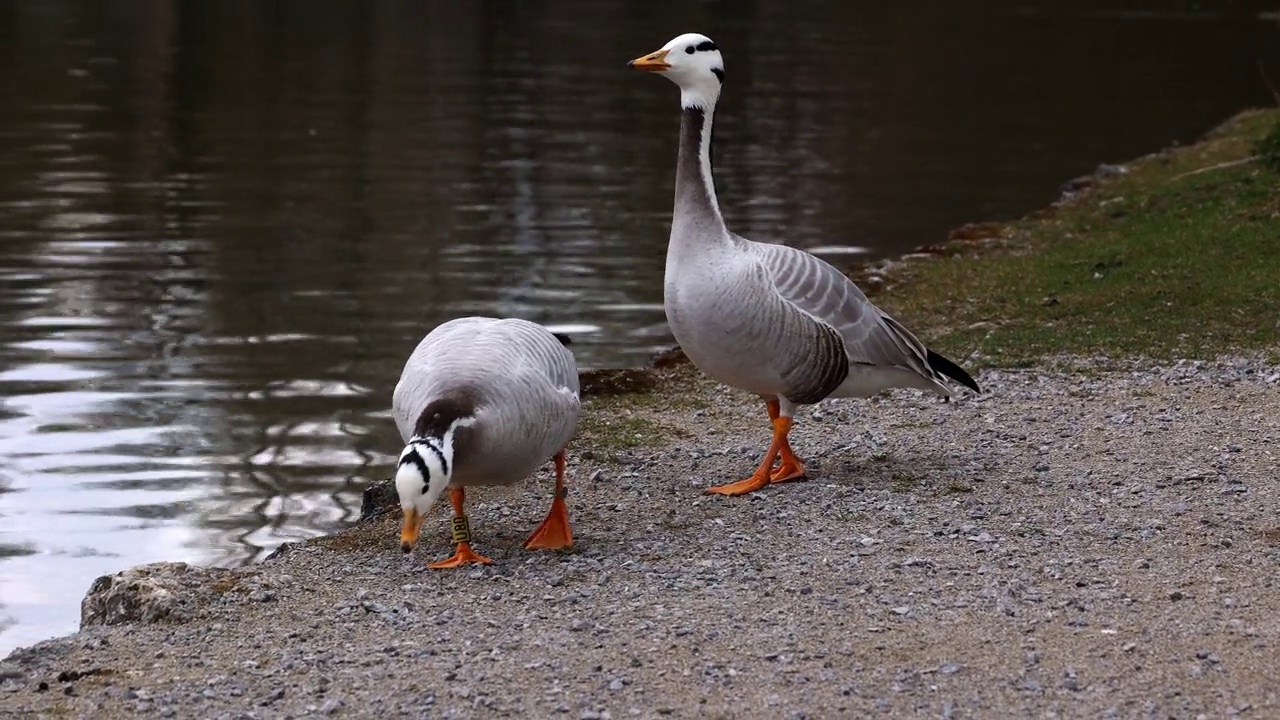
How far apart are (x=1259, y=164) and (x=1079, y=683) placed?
16388mm

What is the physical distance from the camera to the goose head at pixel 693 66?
9.84 m

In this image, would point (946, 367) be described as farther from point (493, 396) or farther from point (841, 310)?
point (493, 396)

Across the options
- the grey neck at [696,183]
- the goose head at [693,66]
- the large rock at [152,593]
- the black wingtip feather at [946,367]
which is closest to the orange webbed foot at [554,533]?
the large rock at [152,593]

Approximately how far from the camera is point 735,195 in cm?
2658

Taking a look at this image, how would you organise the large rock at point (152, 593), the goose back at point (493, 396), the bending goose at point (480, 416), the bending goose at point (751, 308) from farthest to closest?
the bending goose at point (751, 308) → the large rock at point (152, 593) → the goose back at point (493, 396) → the bending goose at point (480, 416)

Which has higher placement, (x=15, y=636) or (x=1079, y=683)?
(x=1079, y=683)

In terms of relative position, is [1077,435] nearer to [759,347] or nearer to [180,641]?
[759,347]

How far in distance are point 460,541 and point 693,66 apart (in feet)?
10.7

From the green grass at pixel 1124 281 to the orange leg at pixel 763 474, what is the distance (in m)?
4.27

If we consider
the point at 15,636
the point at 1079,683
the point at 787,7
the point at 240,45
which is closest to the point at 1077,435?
the point at 1079,683

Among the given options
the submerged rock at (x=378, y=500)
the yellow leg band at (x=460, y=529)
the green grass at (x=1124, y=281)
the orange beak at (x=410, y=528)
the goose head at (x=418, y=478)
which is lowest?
the submerged rock at (x=378, y=500)

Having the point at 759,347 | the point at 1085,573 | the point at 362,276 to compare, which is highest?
the point at 759,347

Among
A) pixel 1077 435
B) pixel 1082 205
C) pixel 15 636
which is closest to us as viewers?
pixel 15 636

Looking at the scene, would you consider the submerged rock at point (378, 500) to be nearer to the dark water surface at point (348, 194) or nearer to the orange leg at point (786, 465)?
the dark water surface at point (348, 194)
